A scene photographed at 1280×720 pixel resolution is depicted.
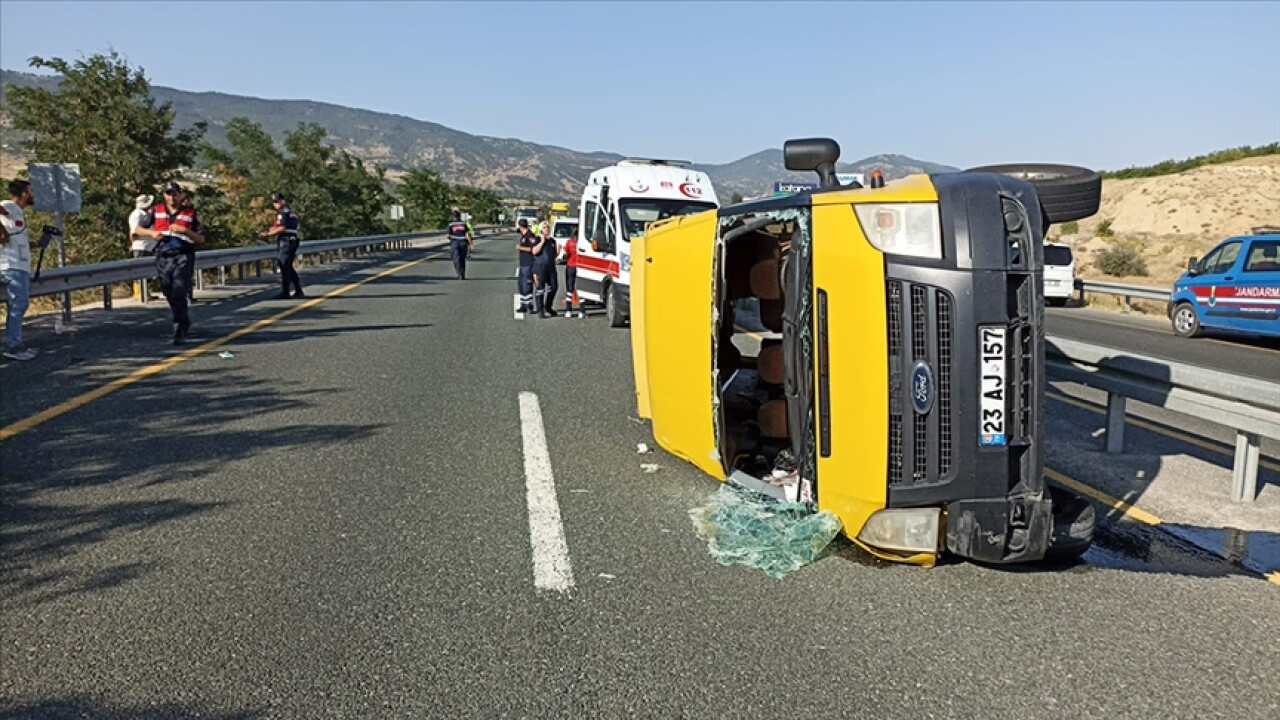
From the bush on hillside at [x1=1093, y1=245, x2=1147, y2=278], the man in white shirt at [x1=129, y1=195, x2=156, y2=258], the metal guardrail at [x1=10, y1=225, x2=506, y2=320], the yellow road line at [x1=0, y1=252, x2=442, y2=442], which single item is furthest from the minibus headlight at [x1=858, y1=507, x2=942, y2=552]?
the bush on hillside at [x1=1093, y1=245, x2=1147, y2=278]

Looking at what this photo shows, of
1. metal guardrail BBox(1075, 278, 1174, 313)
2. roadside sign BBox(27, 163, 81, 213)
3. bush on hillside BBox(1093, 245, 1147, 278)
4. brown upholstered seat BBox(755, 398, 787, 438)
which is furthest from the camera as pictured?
bush on hillside BBox(1093, 245, 1147, 278)

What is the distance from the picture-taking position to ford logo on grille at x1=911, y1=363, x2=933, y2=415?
3.85m

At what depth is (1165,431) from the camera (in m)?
7.46

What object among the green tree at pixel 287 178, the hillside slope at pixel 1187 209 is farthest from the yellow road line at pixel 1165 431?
the hillside slope at pixel 1187 209

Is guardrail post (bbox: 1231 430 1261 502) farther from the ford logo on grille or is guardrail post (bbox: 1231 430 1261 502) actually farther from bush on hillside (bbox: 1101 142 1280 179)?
bush on hillside (bbox: 1101 142 1280 179)

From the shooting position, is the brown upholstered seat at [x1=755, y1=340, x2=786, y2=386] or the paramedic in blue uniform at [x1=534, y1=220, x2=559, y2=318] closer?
the brown upholstered seat at [x1=755, y1=340, x2=786, y2=386]

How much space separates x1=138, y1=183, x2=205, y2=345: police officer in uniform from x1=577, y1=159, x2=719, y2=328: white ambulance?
5.99 m

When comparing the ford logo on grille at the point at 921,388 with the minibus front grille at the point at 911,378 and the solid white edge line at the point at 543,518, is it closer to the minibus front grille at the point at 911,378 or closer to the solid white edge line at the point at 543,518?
the minibus front grille at the point at 911,378

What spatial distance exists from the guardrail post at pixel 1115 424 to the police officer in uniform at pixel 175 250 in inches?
378

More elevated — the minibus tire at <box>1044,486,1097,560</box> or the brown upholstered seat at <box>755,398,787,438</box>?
the brown upholstered seat at <box>755,398,787,438</box>

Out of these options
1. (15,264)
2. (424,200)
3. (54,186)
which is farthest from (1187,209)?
(15,264)

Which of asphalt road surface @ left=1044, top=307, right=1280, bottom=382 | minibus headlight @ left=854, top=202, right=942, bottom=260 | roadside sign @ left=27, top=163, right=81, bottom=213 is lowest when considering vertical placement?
asphalt road surface @ left=1044, top=307, right=1280, bottom=382

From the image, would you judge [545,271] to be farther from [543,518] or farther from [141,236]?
[543,518]

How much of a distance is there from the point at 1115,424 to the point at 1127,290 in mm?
16300
